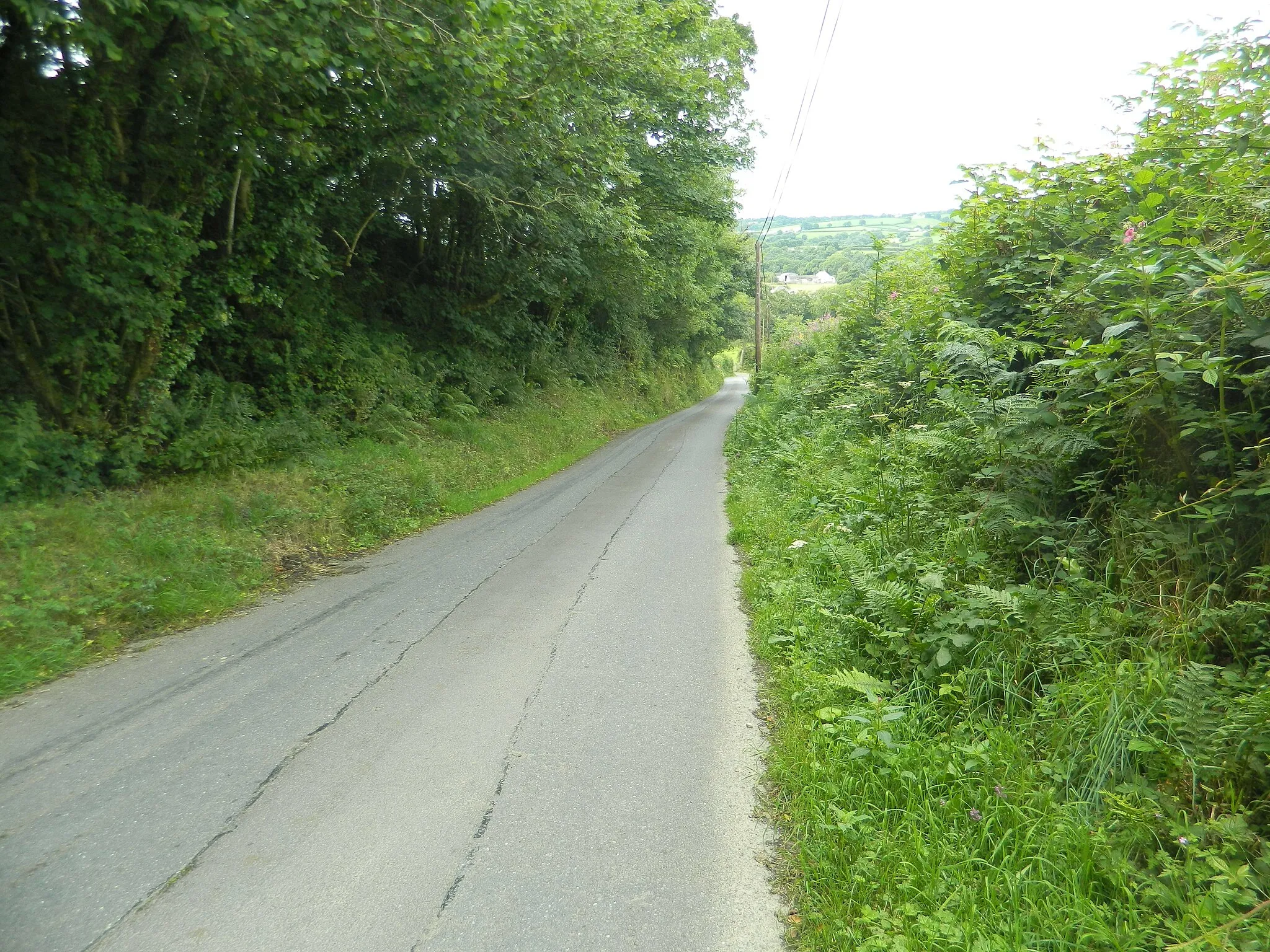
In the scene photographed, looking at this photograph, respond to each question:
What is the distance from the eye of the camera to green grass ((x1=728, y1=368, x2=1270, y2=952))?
2.49 meters

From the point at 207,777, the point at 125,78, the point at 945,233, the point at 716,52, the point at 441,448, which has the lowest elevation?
the point at 207,777

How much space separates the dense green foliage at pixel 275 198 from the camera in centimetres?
708

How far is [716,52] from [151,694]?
64.3ft

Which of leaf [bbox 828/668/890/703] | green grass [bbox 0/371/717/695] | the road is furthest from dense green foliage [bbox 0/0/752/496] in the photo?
leaf [bbox 828/668/890/703]

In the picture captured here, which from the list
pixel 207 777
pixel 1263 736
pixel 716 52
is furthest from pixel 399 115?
pixel 716 52

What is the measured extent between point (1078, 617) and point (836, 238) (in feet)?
74.8

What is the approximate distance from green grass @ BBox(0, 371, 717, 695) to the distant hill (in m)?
7.81

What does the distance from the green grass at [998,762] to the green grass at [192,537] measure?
5.03 meters

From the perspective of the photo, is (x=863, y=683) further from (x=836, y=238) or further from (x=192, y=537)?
(x=836, y=238)

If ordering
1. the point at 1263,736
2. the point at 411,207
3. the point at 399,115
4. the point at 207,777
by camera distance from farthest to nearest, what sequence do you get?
the point at 411,207, the point at 399,115, the point at 207,777, the point at 1263,736

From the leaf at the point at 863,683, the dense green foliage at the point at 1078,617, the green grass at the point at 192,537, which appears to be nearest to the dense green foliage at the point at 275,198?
the green grass at the point at 192,537

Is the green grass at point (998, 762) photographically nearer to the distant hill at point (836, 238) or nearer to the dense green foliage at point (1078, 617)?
the dense green foliage at point (1078, 617)

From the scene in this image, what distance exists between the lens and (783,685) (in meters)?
4.75

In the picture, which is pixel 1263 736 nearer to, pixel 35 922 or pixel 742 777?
pixel 742 777
